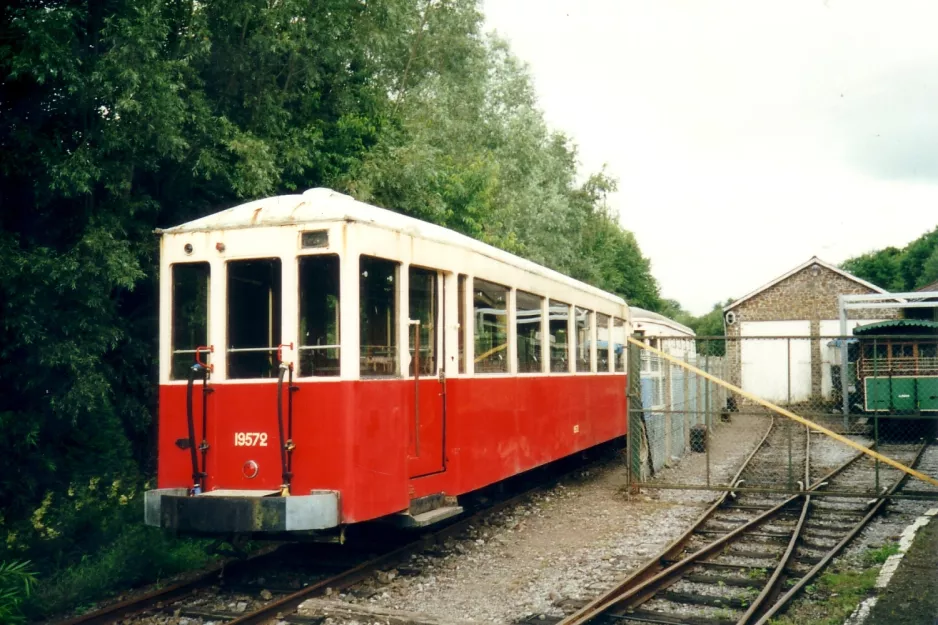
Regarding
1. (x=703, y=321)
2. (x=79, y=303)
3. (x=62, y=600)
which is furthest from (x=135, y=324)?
(x=703, y=321)

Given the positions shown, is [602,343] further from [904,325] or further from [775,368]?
[775,368]

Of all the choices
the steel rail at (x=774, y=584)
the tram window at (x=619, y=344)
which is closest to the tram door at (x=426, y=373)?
the steel rail at (x=774, y=584)

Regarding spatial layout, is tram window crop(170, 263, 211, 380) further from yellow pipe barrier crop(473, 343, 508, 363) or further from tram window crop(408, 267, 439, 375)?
yellow pipe barrier crop(473, 343, 508, 363)

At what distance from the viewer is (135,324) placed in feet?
35.1

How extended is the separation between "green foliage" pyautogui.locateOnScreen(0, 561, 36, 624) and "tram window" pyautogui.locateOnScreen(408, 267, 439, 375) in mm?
3379

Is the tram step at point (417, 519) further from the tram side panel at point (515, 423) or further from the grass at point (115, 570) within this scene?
the grass at point (115, 570)

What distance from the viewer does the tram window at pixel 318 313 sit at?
679cm

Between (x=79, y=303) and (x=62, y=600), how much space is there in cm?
340

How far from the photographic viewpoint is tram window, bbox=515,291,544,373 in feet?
32.5

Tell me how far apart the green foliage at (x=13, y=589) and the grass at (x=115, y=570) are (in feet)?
0.29

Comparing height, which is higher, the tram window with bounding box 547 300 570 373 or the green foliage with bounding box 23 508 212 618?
the tram window with bounding box 547 300 570 373

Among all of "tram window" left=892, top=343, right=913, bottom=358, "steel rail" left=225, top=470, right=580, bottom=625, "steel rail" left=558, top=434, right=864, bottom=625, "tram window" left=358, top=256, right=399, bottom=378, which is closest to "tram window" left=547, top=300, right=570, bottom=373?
"steel rail" left=225, top=470, right=580, bottom=625

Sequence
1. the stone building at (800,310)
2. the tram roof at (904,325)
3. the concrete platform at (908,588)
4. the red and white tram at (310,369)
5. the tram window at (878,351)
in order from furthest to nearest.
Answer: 1. the stone building at (800,310)
2. the tram roof at (904,325)
3. the tram window at (878,351)
4. the red and white tram at (310,369)
5. the concrete platform at (908,588)

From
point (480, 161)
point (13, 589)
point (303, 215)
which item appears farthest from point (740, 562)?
point (480, 161)
